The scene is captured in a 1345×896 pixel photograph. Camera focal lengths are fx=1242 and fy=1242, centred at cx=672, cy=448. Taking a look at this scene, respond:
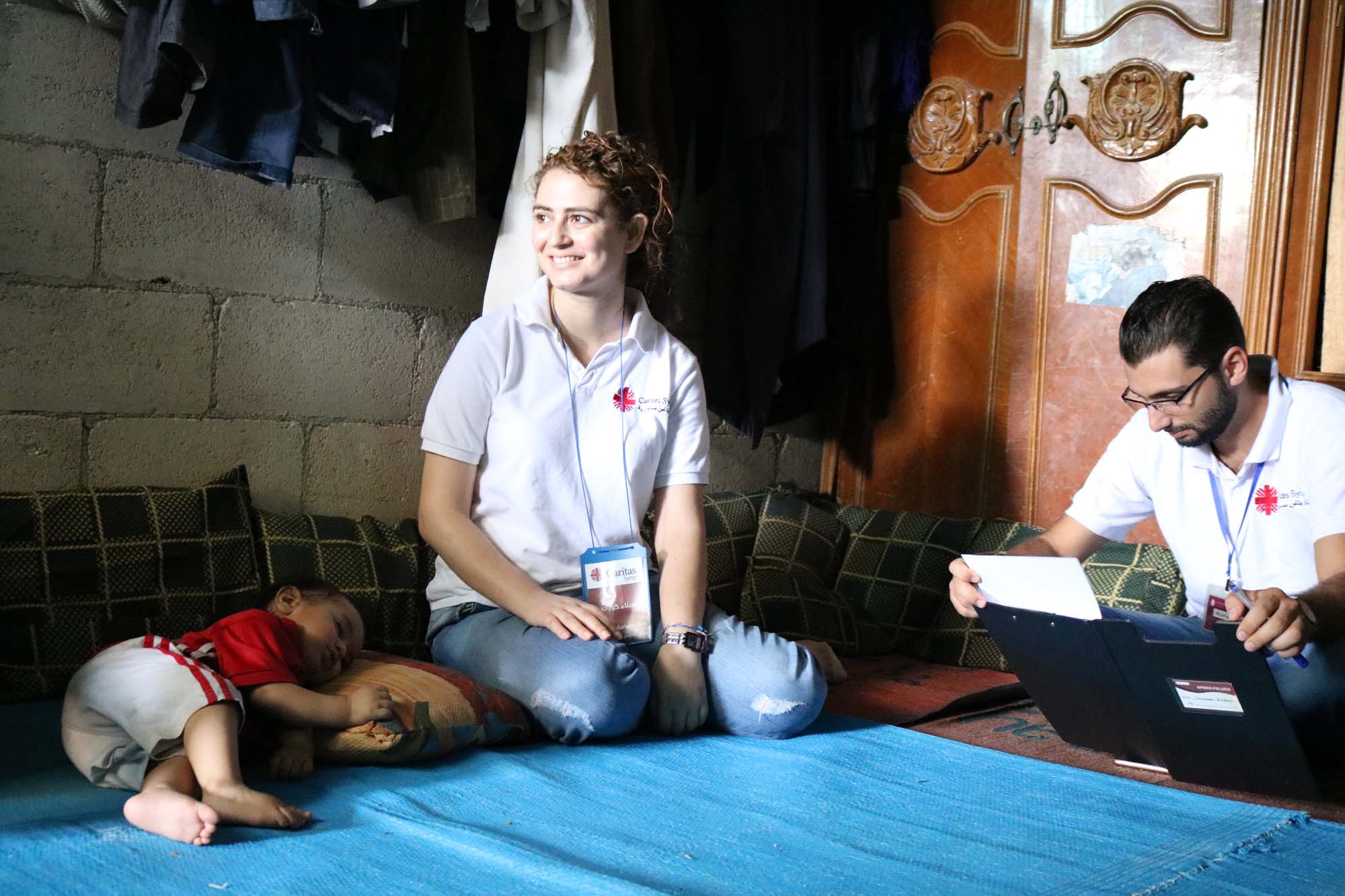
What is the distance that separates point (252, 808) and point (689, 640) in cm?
85

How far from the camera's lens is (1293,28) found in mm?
2797

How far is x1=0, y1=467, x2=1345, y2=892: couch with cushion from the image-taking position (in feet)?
4.82

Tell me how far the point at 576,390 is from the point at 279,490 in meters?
0.79

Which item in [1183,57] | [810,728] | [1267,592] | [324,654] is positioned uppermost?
[1183,57]

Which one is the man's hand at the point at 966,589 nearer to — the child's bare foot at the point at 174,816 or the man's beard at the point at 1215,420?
the man's beard at the point at 1215,420

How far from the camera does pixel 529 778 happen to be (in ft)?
5.98

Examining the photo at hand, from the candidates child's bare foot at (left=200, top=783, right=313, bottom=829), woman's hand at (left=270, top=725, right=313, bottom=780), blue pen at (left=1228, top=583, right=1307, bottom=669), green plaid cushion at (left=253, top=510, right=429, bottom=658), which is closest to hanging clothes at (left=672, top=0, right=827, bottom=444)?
green plaid cushion at (left=253, top=510, right=429, bottom=658)

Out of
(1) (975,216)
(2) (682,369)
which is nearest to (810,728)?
(2) (682,369)

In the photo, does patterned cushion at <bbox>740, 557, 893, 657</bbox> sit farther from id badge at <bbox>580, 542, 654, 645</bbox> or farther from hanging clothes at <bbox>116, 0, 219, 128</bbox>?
hanging clothes at <bbox>116, 0, 219, 128</bbox>

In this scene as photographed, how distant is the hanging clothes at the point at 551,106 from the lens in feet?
8.43

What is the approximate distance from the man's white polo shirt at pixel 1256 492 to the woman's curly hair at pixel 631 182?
0.93 meters

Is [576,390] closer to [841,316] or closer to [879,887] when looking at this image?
[879,887]

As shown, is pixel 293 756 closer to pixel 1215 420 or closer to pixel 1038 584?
pixel 1038 584

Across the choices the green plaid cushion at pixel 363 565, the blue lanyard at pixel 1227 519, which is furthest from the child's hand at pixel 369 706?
the blue lanyard at pixel 1227 519
